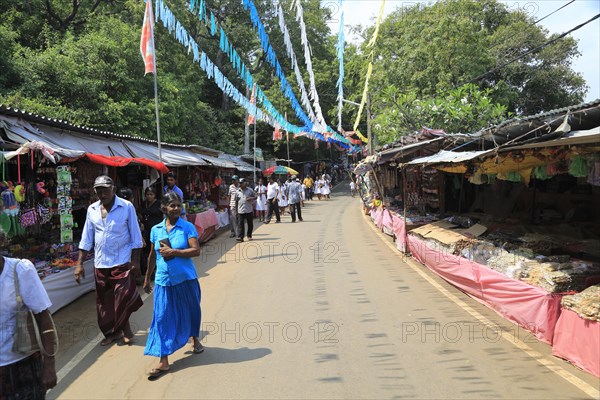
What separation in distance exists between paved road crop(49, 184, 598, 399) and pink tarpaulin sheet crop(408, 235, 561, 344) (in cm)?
16

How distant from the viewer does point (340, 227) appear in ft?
54.7

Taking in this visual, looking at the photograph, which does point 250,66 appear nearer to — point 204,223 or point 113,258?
point 204,223

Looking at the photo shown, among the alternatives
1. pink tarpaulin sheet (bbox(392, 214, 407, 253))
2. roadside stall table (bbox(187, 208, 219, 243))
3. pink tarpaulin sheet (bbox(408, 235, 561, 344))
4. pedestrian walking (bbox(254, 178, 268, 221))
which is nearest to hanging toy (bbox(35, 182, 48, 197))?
roadside stall table (bbox(187, 208, 219, 243))

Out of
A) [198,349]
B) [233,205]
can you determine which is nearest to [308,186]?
[233,205]

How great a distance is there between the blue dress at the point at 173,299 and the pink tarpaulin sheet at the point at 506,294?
3693 mm

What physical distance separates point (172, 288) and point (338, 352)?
1.83 meters

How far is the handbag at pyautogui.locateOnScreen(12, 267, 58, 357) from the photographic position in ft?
8.53

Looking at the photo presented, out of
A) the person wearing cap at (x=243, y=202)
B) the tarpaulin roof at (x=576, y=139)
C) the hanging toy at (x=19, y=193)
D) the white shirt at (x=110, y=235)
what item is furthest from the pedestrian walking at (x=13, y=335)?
the person wearing cap at (x=243, y=202)

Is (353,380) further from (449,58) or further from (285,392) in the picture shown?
(449,58)

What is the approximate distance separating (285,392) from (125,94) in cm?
1731

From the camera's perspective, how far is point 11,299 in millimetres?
2598

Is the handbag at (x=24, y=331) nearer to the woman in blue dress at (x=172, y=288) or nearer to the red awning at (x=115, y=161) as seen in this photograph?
the woman in blue dress at (x=172, y=288)

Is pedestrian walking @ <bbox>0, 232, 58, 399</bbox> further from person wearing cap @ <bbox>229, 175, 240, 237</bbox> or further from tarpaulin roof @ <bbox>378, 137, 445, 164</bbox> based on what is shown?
person wearing cap @ <bbox>229, 175, 240, 237</bbox>

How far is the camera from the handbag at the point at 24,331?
8.53 ft
